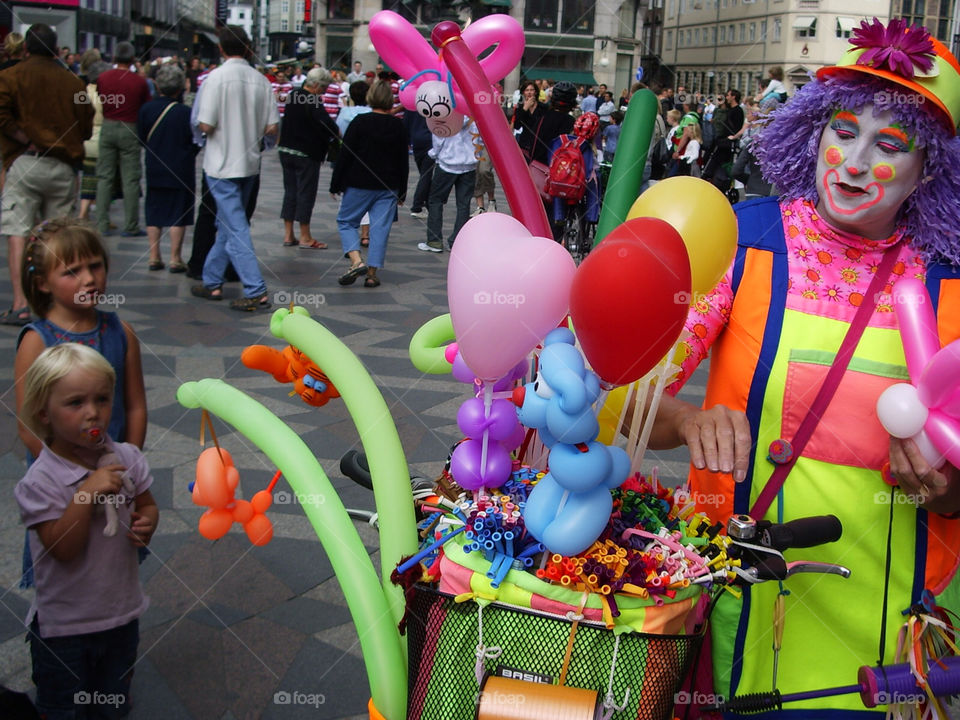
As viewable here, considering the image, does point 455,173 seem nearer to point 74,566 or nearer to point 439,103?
point 74,566

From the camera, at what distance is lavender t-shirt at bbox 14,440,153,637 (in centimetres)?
224

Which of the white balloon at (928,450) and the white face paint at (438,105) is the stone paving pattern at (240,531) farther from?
the white balloon at (928,450)

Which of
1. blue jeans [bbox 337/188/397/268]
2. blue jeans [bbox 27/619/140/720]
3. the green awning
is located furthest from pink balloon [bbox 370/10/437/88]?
the green awning

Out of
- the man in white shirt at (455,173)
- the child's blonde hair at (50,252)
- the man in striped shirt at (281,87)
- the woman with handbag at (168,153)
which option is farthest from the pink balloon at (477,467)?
the man in striped shirt at (281,87)

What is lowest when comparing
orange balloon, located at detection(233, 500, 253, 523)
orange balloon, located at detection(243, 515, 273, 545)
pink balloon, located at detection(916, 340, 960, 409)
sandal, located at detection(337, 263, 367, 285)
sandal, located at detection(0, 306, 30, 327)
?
sandal, located at detection(0, 306, 30, 327)

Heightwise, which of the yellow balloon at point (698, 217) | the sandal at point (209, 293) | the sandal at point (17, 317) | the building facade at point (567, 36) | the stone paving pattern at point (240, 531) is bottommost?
the stone paving pattern at point (240, 531)

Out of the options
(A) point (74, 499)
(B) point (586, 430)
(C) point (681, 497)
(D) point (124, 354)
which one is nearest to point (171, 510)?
(D) point (124, 354)

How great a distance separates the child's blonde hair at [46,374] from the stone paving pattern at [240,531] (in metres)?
0.41

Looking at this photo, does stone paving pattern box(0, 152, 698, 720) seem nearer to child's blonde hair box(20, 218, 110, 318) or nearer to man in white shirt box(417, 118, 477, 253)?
child's blonde hair box(20, 218, 110, 318)

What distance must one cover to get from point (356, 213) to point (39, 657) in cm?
615

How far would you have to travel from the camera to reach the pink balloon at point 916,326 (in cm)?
142

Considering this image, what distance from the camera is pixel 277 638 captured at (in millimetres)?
3057

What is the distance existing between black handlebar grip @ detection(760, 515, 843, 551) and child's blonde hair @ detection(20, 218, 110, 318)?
2.00 metres

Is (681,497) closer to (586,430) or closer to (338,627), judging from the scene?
(586,430)
